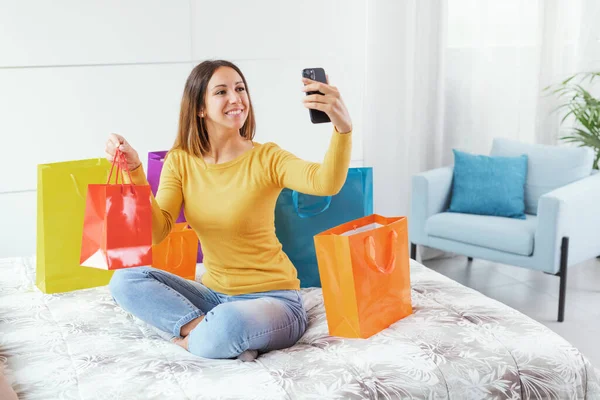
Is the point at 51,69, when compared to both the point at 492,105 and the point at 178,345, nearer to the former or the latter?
the point at 178,345

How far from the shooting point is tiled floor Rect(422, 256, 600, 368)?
Result: 3.07 meters

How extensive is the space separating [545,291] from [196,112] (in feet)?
6.80

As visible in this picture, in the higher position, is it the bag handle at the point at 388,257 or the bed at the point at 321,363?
the bag handle at the point at 388,257

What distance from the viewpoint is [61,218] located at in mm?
2348

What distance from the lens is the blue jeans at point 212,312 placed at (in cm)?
187

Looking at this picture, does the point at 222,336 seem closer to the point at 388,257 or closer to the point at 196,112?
the point at 388,257

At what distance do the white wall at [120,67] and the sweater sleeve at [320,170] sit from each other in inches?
54.0

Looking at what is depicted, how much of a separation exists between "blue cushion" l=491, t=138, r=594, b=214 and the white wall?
1099 mm

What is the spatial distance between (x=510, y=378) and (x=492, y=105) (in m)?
2.51

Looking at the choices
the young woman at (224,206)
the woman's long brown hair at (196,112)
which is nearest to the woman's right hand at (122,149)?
the young woman at (224,206)

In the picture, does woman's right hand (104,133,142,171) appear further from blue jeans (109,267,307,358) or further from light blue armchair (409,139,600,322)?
light blue armchair (409,139,600,322)

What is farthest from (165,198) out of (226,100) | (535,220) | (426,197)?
(535,220)

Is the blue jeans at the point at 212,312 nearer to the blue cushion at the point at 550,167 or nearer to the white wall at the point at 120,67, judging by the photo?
the white wall at the point at 120,67

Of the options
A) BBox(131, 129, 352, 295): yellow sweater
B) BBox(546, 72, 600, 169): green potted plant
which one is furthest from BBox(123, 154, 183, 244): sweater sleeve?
BBox(546, 72, 600, 169): green potted plant
